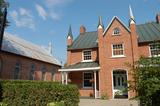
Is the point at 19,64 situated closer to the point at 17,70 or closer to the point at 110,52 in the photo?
the point at 17,70

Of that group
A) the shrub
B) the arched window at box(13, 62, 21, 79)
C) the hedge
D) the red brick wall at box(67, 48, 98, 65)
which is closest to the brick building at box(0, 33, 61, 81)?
the arched window at box(13, 62, 21, 79)

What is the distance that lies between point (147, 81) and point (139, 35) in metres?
20.6

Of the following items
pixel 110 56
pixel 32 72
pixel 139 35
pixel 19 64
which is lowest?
pixel 32 72

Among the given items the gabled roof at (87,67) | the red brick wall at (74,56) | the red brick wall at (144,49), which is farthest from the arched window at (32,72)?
the red brick wall at (144,49)

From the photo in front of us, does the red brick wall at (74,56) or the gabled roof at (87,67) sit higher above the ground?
the red brick wall at (74,56)

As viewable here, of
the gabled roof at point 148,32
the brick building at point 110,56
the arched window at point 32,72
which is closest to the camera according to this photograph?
the brick building at point 110,56

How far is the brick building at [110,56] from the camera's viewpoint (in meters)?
24.9

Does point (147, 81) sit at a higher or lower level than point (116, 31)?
lower

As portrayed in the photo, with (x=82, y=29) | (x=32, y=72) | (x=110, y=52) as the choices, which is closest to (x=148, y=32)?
(x=110, y=52)

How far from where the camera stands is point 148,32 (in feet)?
92.5

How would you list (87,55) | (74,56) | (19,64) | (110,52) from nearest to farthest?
(110,52)
(87,55)
(74,56)
(19,64)

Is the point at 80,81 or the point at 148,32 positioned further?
the point at 80,81

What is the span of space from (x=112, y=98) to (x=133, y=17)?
36.4ft

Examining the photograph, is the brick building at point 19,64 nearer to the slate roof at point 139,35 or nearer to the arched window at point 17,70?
the arched window at point 17,70
